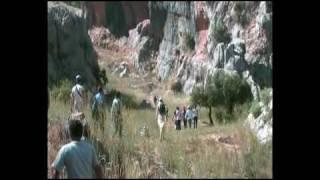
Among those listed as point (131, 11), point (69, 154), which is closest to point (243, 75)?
point (131, 11)

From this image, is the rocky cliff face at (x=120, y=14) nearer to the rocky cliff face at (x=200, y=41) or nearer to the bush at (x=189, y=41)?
the rocky cliff face at (x=200, y=41)

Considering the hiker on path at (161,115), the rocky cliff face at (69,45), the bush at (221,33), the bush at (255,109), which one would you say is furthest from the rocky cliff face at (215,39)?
the hiker on path at (161,115)

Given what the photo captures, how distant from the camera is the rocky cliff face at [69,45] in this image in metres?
19.7

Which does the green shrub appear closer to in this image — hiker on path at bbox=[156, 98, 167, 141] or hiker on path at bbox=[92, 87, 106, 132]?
hiker on path at bbox=[156, 98, 167, 141]

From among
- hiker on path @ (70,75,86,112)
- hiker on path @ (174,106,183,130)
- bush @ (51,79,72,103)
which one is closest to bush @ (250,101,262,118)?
hiker on path @ (174,106,183,130)

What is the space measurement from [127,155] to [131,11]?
20.5 metres

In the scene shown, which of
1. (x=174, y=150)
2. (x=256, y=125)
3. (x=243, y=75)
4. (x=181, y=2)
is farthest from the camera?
(x=181, y=2)

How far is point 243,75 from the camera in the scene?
79.5 feet

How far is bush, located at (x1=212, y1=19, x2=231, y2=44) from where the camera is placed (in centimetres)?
2608

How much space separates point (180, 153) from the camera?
17000 millimetres

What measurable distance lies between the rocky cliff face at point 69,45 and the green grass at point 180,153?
246 centimetres
